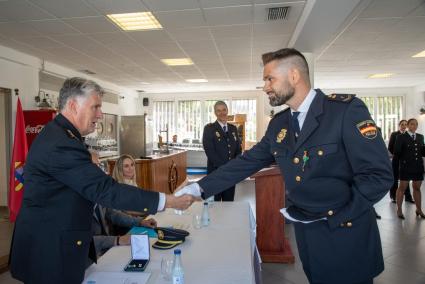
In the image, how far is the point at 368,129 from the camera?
4.31 feet

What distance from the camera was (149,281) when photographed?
1.46m

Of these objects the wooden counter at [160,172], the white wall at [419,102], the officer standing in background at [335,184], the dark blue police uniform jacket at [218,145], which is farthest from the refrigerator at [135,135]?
the officer standing in background at [335,184]

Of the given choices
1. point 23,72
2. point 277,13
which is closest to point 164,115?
point 23,72

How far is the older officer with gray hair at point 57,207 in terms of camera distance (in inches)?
55.8

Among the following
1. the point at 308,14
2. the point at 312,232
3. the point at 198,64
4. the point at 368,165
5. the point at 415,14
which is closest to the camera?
the point at 368,165

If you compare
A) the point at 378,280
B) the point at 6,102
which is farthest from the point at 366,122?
the point at 6,102

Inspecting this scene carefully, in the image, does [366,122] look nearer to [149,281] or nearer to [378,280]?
[149,281]

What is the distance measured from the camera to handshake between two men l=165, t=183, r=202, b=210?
5.97ft

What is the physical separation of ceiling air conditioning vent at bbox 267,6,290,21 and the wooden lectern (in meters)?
2.33

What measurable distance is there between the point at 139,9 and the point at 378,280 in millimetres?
4346

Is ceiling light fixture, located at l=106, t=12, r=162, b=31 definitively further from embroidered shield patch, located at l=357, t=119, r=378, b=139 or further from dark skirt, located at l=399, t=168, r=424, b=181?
dark skirt, located at l=399, t=168, r=424, b=181

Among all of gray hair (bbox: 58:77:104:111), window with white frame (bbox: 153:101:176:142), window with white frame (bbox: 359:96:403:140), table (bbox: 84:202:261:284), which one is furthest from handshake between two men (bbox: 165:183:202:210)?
window with white frame (bbox: 359:96:403:140)

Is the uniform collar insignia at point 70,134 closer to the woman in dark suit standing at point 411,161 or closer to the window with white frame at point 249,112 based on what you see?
the woman in dark suit standing at point 411,161

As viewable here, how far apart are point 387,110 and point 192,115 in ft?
26.3
